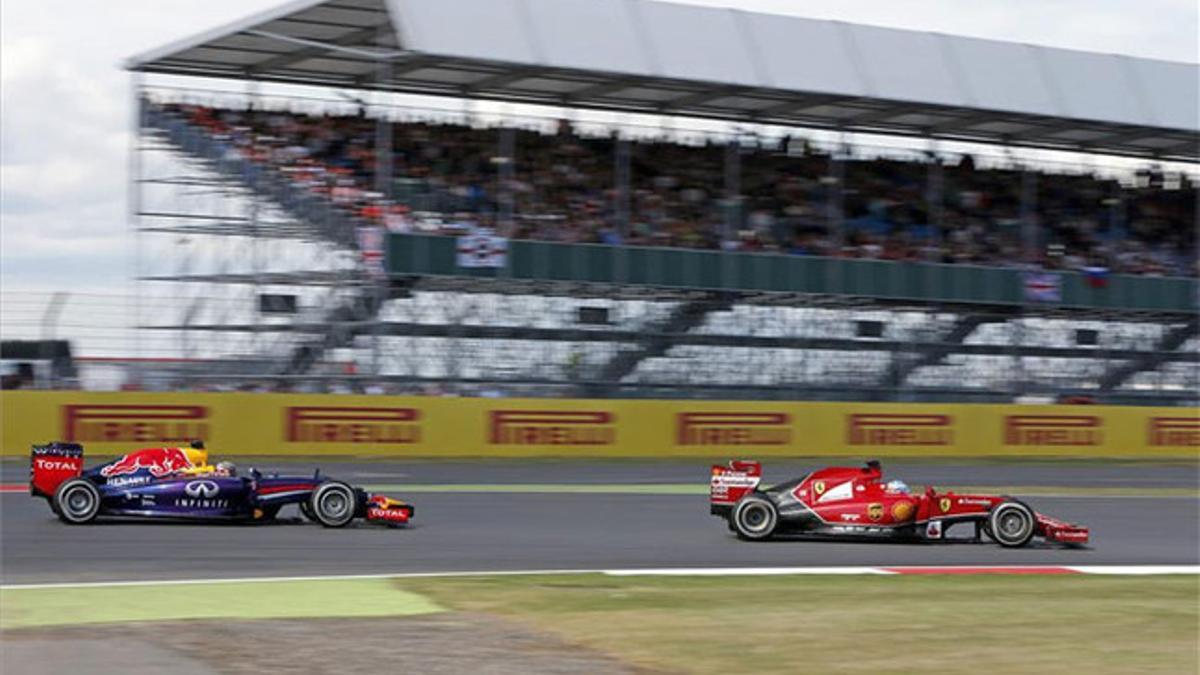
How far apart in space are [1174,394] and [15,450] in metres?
21.8

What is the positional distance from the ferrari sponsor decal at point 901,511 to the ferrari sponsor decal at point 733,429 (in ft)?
41.5

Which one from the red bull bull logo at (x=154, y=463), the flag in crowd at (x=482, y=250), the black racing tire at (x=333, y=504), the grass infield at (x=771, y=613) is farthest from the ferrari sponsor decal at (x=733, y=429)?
the grass infield at (x=771, y=613)

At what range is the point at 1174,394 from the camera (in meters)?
33.8

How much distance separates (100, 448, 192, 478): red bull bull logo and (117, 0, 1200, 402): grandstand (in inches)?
373

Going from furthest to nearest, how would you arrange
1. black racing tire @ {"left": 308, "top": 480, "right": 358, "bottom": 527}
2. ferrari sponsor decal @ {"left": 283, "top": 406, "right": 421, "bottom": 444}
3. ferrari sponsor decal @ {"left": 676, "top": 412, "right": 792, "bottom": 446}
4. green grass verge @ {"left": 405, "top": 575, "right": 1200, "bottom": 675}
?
ferrari sponsor decal @ {"left": 676, "top": 412, "right": 792, "bottom": 446}
ferrari sponsor decal @ {"left": 283, "top": 406, "right": 421, "bottom": 444}
black racing tire @ {"left": 308, "top": 480, "right": 358, "bottom": 527}
green grass verge @ {"left": 405, "top": 575, "right": 1200, "bottom": 675}

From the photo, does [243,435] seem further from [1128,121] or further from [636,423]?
[1128,121]

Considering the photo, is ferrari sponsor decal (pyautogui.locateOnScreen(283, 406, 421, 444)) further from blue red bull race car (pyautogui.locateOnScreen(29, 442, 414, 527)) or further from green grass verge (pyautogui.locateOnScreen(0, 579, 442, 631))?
green grass verge (pyautogui.locateOnScreen(0, 579, 442, 631))

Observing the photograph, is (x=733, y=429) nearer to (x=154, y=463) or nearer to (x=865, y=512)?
(x=865, y=512)

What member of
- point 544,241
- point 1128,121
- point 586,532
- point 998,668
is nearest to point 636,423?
point 544,241

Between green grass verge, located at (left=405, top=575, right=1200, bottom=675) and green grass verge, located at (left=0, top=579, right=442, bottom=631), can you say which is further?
green grass verge, located at (left=0, top=579, right=442, bottom=631)

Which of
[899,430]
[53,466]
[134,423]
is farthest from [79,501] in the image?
[899,430]

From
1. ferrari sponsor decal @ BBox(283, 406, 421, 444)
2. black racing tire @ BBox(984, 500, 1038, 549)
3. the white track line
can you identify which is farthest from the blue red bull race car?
ferrari sponsor decal @ BBox(283, 406, 421, 444)

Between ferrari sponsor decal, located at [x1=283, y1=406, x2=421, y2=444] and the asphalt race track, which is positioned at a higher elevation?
ferrari sponsor decal, located at [x1=283, y1=406, x2=421, y2=444]

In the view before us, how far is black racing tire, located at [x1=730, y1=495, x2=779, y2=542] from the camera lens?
1520 centimetres
